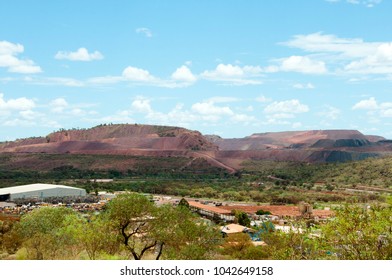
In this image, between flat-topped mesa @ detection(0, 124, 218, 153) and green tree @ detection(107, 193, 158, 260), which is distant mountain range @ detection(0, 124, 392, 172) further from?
green tree @ detection(107, 193, 158, 260)

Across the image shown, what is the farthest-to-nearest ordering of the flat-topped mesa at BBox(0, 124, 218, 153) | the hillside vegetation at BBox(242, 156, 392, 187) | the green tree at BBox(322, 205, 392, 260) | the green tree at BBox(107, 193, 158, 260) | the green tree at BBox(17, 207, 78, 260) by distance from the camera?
the flat-topped mesa at BBox(0, 124, 218, 153), the hillside vegetation at BBox(242, 156, 392, 187), the green tree at BBox(17, 207, 78, 260), the green tree at BBox(107, 193, 158, 260), the green tree at BBox(322, 205, 392, 260)

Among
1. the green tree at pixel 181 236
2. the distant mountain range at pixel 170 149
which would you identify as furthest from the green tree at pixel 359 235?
the distant mountain range at pixel 170 149

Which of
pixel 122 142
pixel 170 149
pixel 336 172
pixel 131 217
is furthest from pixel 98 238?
pixel 122 142

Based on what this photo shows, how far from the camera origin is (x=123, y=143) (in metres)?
184

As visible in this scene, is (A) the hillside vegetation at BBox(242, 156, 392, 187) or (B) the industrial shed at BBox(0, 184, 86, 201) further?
(A) the hillside vegetation at BBox(242, 156, 392, 187)

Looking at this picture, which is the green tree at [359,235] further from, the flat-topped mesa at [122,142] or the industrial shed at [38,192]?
the flat-topped mesa at [122,142]

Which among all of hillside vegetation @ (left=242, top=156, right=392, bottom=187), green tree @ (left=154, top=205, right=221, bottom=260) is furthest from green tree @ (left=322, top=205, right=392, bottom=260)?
hillside vegetation @ (left=242, top=156, right=392, bottom=187)

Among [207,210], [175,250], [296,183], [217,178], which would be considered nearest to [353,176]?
[296,183]

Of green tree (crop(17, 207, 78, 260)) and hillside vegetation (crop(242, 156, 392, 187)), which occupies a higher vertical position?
green tree (crop(17, 207, 78, 260))

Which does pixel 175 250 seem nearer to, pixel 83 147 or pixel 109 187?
pixel 109 187

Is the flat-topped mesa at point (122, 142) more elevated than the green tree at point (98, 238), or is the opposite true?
the flat-topped mesa at point (122, 142)

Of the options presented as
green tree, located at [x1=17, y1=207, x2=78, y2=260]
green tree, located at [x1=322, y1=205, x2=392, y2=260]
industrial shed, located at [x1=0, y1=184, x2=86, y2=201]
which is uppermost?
green tree, located at [x1=322, y1=205, x2=392, y2=260]

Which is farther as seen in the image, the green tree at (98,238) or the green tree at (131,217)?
the green tree at (131,217)
